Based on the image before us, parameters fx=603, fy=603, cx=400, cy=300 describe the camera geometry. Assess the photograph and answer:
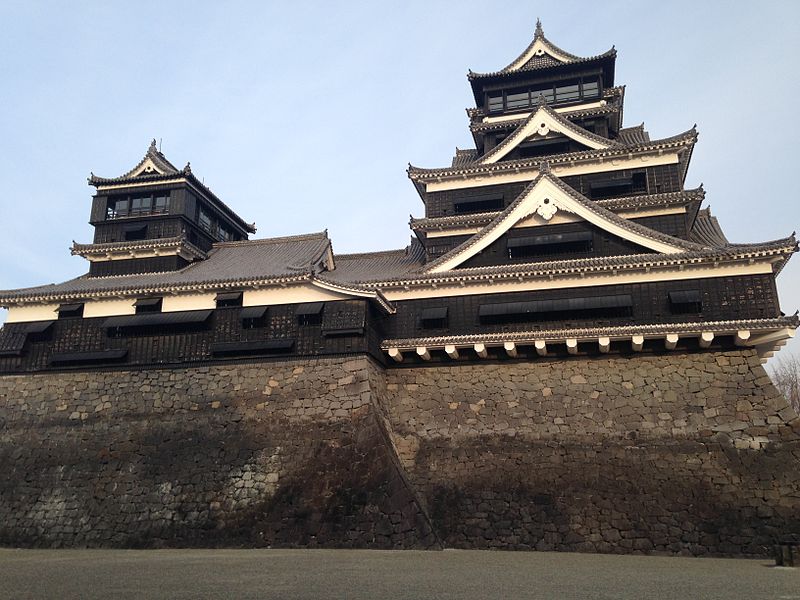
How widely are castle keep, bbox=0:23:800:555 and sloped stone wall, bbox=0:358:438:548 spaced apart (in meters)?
0.06

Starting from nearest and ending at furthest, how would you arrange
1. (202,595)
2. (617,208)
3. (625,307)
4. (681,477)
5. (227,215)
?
(202,595), (681,477), (625,307), (617,208), (227,215)

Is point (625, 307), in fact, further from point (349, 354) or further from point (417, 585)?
point (417, 585)

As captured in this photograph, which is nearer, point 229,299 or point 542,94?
point 229,299

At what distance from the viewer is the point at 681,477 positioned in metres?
15.4

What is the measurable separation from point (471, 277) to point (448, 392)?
11.8 ft

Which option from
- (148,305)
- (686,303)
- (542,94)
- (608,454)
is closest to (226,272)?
(148,305)

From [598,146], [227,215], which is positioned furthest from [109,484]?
[598,146]

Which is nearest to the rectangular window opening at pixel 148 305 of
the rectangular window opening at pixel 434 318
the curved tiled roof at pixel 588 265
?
the curved tiled roof at pixel 588 265

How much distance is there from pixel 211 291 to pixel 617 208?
46.2 feet

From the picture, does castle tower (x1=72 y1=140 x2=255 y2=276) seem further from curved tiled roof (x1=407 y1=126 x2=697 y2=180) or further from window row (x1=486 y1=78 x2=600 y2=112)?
window row (x1=486 y1=78 x2=600 y2=112)

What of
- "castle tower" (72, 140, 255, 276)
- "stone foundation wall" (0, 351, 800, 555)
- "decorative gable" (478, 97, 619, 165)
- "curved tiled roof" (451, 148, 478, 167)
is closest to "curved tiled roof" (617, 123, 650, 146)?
"decorative gable" (478, 97, 619, 165)

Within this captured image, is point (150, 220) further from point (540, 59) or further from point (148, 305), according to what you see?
point (540, 59)

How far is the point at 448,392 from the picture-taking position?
60.8 feet

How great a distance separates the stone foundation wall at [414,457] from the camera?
15055mm
